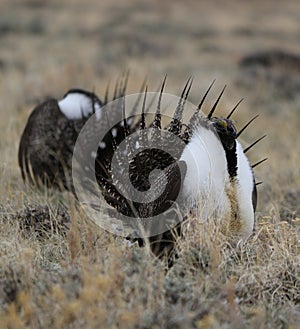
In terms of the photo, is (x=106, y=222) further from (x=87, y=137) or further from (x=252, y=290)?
(x=87, y=137)

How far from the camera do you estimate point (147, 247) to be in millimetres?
2398

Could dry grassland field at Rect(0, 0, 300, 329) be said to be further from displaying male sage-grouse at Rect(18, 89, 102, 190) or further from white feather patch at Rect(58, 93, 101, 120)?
white feather patch at Rect(58, 93, 101, 120)

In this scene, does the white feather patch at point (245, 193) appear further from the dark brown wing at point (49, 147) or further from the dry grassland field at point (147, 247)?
the dark brown wing at point (49, 147)

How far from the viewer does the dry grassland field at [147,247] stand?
2.08 metres

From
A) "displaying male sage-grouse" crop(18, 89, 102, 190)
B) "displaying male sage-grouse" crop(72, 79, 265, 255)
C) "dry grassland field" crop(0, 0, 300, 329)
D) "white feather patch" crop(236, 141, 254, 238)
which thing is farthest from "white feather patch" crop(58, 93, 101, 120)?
"white feather patch" crop(236, 141, 254, 238)

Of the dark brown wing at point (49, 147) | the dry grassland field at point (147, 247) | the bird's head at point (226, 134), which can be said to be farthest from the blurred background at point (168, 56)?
the bird's head at point (226, 134)

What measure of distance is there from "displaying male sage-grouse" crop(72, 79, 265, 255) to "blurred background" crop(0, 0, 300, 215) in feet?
4.07

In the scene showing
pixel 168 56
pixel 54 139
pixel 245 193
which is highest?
pixel 168 56

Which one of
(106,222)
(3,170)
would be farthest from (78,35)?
(106,222)

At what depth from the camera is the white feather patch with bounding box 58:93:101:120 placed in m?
4.43

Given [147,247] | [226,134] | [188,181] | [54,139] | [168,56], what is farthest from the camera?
[168,56]

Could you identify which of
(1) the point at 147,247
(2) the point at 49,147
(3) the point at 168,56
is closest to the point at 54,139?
(2) the point at 49,147

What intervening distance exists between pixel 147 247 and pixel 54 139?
2.18 meters

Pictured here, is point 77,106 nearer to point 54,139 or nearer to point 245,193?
point 54,139
